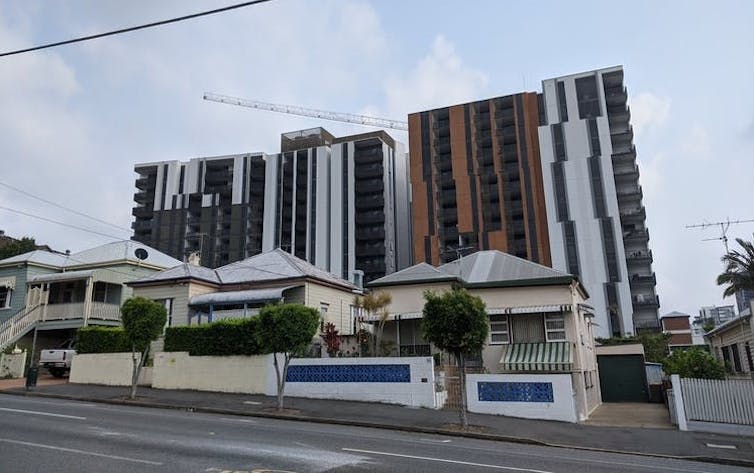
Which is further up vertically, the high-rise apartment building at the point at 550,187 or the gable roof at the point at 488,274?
the high-rise apartment building at the point at 550,187

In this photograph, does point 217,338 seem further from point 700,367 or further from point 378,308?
point 700,367

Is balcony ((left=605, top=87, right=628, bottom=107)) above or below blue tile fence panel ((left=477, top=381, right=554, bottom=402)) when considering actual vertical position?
above

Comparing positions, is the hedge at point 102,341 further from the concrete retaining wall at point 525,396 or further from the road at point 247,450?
the concrete retaining wall at point 525,396

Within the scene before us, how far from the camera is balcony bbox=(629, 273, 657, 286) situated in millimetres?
62969

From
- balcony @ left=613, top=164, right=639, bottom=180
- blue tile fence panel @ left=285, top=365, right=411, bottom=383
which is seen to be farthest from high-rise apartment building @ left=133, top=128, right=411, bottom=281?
blue tile fence panel @ left=285, top=365, right=411, bottom=383

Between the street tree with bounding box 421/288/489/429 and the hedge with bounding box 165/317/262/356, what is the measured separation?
8.02 meters

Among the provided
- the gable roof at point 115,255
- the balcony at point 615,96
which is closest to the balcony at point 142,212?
the gable roof at point 115,255

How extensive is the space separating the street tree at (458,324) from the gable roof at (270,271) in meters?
10.8

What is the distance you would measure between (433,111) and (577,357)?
6259 centimetres

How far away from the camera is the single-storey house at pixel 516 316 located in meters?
20.4

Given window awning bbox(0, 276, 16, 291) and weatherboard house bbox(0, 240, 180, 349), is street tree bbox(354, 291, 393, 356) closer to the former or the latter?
weatherboard house bbox(0, 240, 180, 349)

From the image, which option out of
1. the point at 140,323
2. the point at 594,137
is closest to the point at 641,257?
the point at 594,137

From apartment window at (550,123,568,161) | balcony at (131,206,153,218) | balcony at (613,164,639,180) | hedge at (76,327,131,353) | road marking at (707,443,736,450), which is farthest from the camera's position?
balcony at (131,206,153,218)

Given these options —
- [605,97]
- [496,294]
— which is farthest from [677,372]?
[605,97]
